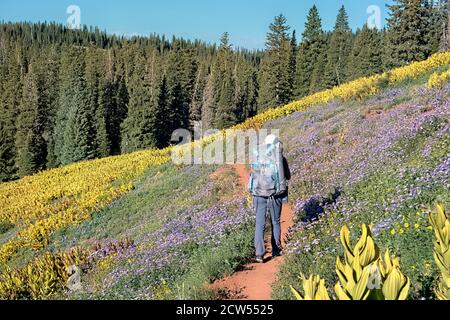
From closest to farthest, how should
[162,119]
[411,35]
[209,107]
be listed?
[411,35], [162,119], [209,107]

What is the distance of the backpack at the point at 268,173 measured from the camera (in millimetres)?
7469

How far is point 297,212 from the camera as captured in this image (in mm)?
9328

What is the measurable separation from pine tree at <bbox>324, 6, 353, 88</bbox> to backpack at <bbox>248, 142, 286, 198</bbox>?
61.2 meters

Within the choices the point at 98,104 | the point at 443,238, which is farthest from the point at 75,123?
the point at 443,238

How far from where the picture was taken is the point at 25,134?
60.9 metres

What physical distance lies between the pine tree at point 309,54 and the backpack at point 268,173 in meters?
63.9

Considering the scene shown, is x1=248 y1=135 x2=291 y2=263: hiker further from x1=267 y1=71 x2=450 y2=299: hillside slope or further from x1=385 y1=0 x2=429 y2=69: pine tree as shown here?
x1=385 y1=0 x2=429 y2=69: pine tree

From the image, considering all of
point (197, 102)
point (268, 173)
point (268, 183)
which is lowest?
point (268, 183)

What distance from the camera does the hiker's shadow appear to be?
8719 millimetres

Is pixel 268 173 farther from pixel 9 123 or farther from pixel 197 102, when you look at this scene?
pixel 197 102

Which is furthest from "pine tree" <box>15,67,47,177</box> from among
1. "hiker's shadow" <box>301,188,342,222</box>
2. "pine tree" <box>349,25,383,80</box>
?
"hiker's shadow" <box>301,188,342,222</box>

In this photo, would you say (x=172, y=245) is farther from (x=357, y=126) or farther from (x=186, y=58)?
(x=186, y=58)

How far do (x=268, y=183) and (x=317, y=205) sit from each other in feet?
7.06
